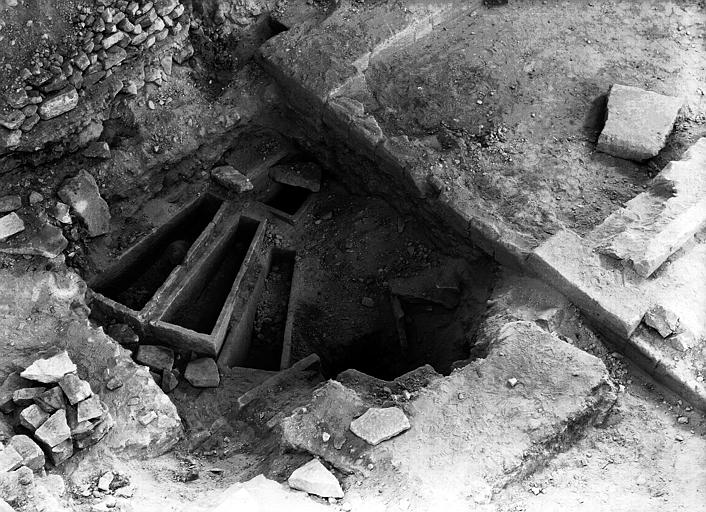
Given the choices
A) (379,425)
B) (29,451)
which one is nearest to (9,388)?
(29,451)

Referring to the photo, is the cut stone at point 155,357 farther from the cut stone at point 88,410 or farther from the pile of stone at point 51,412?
the cut stone at point 88,410

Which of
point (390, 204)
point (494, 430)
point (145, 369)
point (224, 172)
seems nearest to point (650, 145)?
point (390, 204)

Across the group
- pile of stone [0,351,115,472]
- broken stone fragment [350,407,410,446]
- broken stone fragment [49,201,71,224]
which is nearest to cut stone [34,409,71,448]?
pile of stone [0,351,115,472]

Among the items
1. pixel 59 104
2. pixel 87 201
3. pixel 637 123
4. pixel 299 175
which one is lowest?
pixel 637 123

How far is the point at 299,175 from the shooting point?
280 inches

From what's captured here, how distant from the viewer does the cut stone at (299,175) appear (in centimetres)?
707

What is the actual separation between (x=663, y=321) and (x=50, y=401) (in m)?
4.27

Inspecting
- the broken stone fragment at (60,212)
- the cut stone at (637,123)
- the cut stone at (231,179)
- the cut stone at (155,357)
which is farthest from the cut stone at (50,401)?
the cut stone at (637,123)

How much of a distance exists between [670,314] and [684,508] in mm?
1407

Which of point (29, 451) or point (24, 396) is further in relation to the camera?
point (24, 396)

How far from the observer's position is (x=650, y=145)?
20.4ft

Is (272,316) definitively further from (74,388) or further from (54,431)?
(54,431)

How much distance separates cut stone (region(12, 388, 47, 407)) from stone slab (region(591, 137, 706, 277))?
13.8 ft

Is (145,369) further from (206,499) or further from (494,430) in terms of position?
(494,430)
